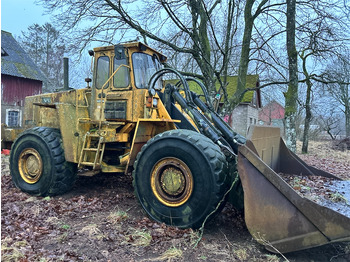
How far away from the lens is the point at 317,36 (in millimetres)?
10078

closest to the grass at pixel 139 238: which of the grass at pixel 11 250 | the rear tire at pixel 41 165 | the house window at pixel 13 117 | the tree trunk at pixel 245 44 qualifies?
the grass at pixel 11 250

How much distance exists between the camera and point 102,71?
5.96 metres

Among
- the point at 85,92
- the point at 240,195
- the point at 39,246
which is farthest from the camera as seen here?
the point at 85,92

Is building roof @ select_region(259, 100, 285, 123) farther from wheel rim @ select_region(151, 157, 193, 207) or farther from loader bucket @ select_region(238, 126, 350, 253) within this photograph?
loader bucket @ select_region(238, 126, 350, 253)

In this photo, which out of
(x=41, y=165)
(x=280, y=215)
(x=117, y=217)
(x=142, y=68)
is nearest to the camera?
(x=280, y=215)

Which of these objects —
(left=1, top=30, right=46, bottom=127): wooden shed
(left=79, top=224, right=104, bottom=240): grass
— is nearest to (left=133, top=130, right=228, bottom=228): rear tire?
(left=79, top=224, right=104, bottom=240): grass

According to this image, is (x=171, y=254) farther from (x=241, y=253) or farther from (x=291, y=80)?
(x=291, y=80)

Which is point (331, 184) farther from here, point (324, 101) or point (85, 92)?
point (324, 101)

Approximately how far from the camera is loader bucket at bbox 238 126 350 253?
10.3 ft

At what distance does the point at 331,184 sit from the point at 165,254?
3.09 metres

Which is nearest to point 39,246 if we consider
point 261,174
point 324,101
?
point 261,174

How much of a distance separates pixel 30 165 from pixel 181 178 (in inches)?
142

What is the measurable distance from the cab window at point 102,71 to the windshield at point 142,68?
2.17 feet

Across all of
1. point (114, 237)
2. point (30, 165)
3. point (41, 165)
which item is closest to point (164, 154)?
point (114, 237)
